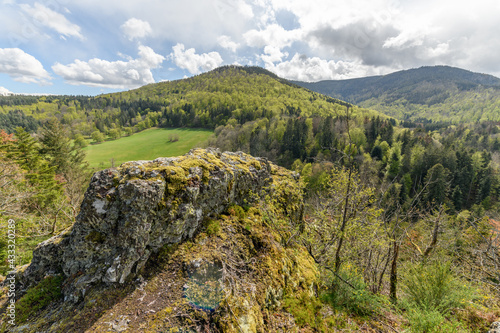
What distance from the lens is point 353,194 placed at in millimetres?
7645

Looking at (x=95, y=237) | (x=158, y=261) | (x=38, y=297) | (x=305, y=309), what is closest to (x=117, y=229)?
(x=95, y=237)

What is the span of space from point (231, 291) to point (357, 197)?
5.60 metres

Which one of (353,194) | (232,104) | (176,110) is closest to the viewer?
(353,194)

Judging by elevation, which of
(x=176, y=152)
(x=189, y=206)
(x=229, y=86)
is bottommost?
(x=176, y=152)

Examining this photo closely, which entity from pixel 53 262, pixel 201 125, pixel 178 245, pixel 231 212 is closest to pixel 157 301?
pixel 178 245

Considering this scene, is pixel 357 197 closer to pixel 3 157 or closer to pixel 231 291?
pixel 231 291

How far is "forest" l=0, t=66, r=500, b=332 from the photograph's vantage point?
23.3ft

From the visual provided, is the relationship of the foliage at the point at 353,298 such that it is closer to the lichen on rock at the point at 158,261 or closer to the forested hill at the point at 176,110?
the lichen on rock at the point at 158,261

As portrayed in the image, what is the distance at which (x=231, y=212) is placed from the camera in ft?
28.4

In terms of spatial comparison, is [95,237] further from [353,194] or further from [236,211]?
[353,194]

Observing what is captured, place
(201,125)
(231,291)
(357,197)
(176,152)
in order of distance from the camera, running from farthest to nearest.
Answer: (201,125) < (176,152) < (357,197) < (231,291)

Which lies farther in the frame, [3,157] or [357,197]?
[3,157]

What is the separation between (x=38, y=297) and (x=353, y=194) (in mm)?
10371

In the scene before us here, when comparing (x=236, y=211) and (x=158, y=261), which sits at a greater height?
(x=236, y=211)
